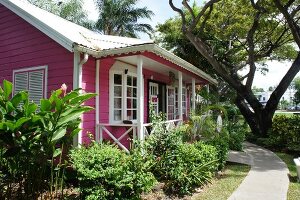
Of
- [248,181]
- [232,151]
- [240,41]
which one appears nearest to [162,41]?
[240,41]

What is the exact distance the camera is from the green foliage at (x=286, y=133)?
12781mm

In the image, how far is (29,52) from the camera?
829 cm

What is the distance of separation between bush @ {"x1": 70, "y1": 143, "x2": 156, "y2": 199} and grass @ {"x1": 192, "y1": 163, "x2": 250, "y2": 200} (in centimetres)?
147

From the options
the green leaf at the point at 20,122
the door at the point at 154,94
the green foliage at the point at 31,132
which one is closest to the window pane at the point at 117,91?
the door at the point at 154,94

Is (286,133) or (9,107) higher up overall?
(9,107)

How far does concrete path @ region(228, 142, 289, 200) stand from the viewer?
242 inches

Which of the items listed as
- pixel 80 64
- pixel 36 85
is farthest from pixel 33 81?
pixel 80 64

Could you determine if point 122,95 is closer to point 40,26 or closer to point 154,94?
point 40,26

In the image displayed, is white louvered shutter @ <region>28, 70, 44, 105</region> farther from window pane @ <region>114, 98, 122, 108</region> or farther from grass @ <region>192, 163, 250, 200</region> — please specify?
grass @ <region>192, 163, 250, 200</region>

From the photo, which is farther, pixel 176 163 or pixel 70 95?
pixel 176 163

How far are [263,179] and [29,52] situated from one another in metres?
7.55

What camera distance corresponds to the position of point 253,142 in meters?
16.1

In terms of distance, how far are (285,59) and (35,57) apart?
2416 cm

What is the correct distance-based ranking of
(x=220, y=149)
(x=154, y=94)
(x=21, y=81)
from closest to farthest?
(x=220, y=149) < (x=21, y=81) < (x=154, y=94)
